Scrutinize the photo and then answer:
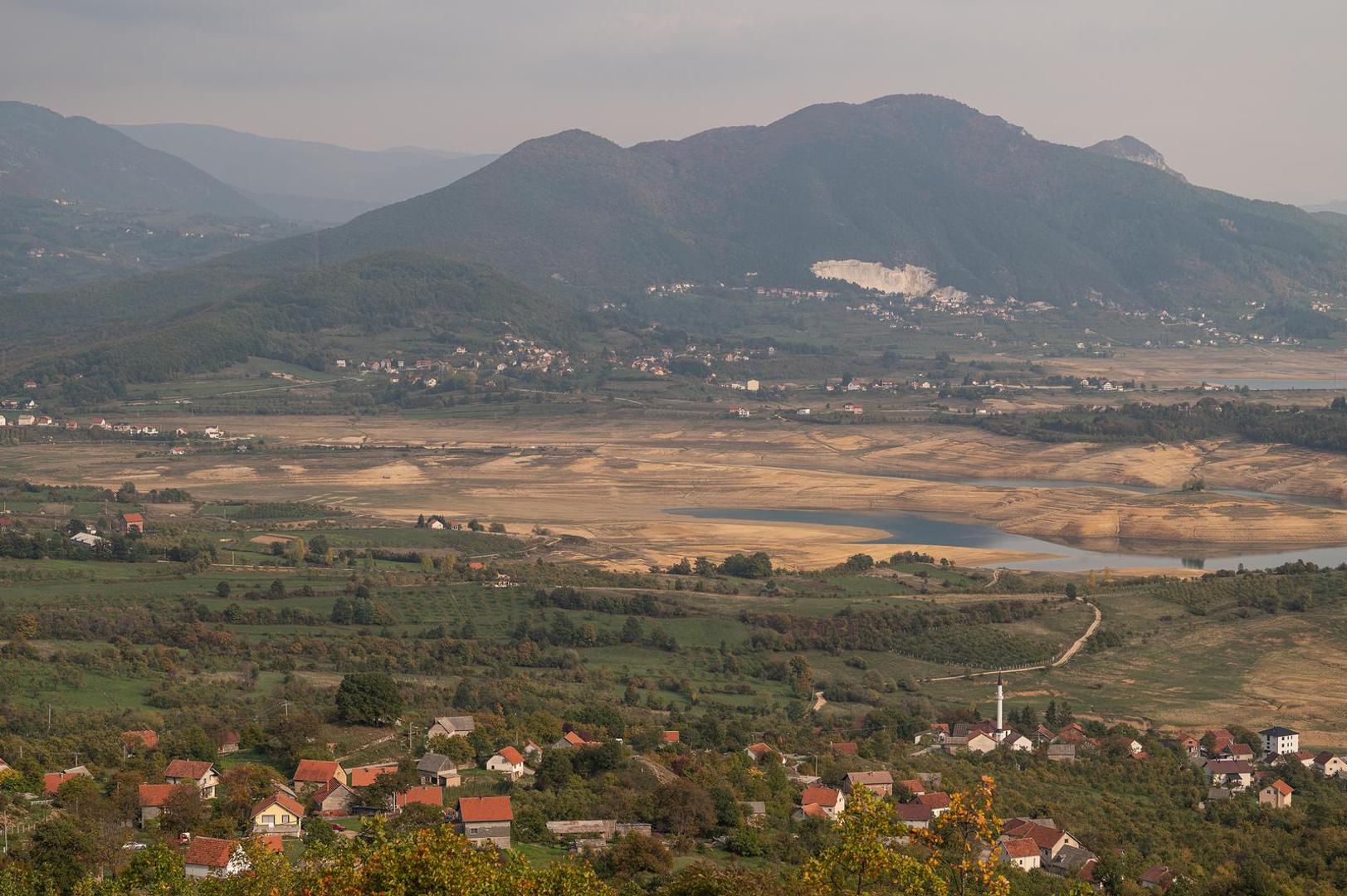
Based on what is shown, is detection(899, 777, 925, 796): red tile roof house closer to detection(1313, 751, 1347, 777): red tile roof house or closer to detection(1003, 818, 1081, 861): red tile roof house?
detection(1003, 818, 1081, 861): red tile roof house

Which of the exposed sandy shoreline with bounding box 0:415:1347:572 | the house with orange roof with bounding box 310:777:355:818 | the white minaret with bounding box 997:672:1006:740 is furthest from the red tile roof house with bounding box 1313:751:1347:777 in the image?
the exposed sandy shoreline with bounding box 0:415:1347:572

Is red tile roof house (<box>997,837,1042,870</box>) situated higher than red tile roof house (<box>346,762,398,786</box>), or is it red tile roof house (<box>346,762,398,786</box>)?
red tile roof house (<box>346,762,398,786</box>)

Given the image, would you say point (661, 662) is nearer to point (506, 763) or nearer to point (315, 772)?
point (506, 763)

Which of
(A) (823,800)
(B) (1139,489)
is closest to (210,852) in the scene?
(A) (823,800)

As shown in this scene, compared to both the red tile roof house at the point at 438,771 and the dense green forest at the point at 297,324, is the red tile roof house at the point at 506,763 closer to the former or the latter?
the red tile roof house at the point at 438,771

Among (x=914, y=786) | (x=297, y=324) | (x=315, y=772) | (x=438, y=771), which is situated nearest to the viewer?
(x=315, y=772)

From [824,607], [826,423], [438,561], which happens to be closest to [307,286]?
[826,423]

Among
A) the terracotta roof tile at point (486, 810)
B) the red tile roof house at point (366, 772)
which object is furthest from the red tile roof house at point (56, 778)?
the terracotta roof tile at point (486, 810)
